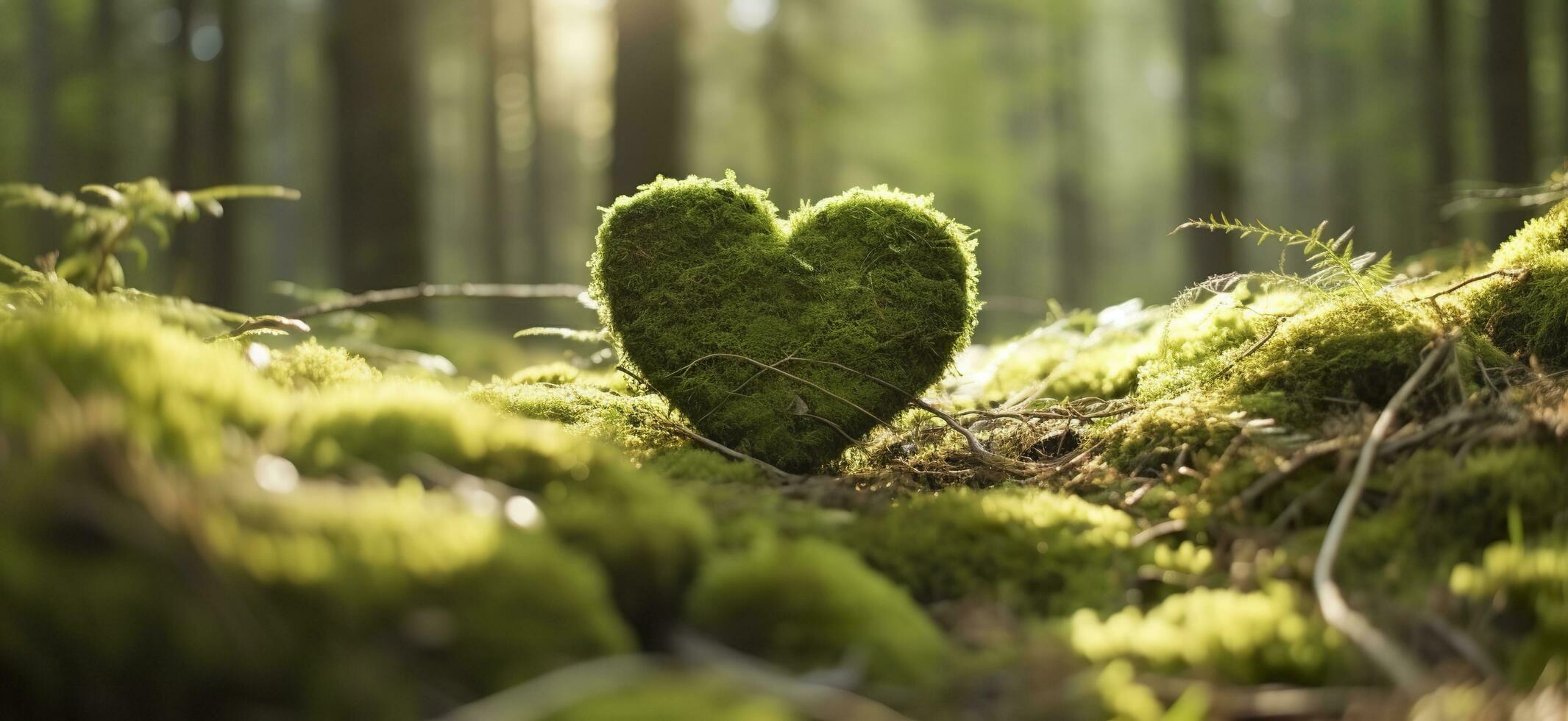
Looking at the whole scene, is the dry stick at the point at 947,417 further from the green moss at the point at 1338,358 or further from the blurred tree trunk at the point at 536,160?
the blurred tree trunk at the point at 536,160

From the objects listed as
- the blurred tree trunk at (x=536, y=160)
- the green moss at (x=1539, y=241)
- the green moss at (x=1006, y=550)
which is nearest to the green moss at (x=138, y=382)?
the green moss at (x=1006, y=550)

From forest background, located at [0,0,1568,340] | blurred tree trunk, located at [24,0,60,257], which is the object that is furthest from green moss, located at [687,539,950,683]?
blurred tree trunk, located at [24,0,60,257]

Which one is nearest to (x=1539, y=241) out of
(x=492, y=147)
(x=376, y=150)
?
(x=376, y=150)

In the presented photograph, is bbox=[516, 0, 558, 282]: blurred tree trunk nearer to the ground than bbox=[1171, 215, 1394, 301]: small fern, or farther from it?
farther from it

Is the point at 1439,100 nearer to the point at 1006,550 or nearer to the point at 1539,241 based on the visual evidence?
the point at 1539,241

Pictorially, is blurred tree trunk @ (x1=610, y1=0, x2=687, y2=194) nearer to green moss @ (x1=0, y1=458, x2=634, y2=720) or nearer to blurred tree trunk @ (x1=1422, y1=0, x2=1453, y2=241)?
green moss @ (x1=0, y1=458, x2=634, y2=720)

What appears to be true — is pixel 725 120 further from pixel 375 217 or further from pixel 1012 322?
pixel 375 217
